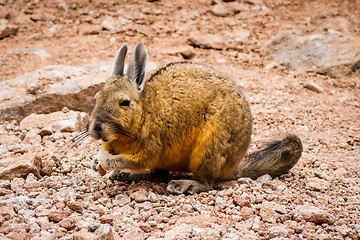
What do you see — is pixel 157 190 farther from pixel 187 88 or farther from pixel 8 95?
pixel 8 95

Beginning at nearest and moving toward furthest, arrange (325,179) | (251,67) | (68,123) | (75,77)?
(325,179)
(68,123)
(75,77)
(251,67)

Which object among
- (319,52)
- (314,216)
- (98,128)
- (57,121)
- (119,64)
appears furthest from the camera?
(319,52)

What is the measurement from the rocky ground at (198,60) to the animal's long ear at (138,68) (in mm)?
1223

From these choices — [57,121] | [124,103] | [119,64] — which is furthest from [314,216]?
[57,121]

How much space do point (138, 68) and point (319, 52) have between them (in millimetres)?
5879

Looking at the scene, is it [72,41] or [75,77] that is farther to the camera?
[72,41]

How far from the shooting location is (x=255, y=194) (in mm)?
4309

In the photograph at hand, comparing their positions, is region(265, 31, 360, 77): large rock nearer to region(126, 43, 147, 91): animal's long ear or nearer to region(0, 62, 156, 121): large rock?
region(0, 62, 156, 121): large rock

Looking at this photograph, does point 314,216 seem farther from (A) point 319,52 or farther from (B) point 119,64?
(A) point 319,52

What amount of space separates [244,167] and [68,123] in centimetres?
271

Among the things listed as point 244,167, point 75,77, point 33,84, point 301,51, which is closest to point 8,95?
point 33,84

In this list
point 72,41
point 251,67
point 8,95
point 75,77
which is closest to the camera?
point 8,95

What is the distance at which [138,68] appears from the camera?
439cm

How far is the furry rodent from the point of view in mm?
4266
